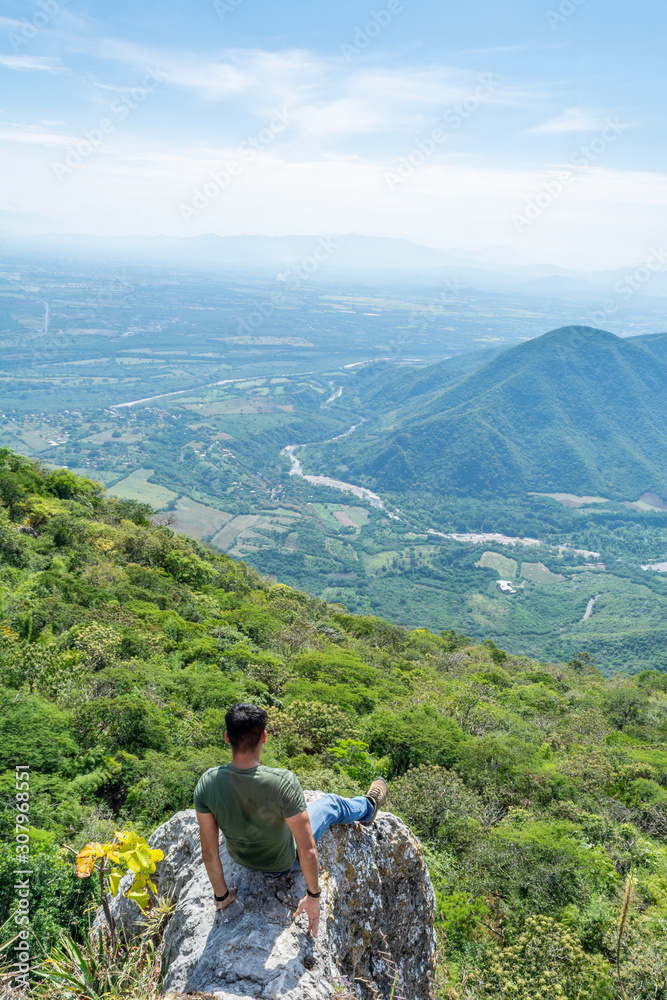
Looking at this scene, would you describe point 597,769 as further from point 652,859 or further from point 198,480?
point 198,480

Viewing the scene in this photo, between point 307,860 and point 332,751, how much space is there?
1412 cm

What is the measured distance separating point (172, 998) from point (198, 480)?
190 meters

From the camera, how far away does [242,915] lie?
17.1ft

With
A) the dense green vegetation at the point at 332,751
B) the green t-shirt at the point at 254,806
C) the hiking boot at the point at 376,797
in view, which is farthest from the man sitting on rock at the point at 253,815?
the dense green vegetation at the point at 332,751

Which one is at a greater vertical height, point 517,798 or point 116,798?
point 116,798

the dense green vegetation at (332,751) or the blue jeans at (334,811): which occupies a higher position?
the blue jeans at (334,811)

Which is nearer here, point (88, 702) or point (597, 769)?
point (88, 702)

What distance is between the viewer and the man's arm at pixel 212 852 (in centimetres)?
514

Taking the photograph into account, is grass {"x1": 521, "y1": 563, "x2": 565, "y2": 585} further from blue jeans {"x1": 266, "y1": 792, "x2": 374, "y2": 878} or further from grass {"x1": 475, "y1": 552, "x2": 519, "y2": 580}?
blue jeans {"x1": 266, "y1": 792, "x2": 374, "y2": 878}

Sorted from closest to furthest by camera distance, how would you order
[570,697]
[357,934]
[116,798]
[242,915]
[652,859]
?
[242,915]
[357,934]
[116,798]
[652,859]
[570,697]

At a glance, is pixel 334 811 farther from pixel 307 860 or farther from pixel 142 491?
pixel 142 491

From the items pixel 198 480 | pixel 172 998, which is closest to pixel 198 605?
pixel 172 998

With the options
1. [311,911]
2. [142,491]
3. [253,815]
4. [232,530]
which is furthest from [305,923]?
[142,491]

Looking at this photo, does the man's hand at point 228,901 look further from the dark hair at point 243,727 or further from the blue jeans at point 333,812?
the dark hair at point 243,727
